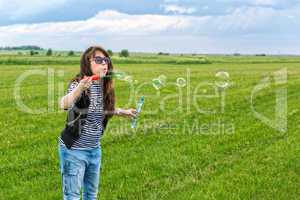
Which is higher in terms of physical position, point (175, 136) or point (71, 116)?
point (71, 116)

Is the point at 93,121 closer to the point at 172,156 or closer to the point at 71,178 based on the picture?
the point at 71,178

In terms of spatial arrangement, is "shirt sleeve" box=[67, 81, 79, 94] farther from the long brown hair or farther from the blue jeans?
the blue jeans

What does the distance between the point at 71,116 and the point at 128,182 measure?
9.91ft

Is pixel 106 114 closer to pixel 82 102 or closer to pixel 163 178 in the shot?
pixel 82 102

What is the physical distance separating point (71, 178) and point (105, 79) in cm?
122

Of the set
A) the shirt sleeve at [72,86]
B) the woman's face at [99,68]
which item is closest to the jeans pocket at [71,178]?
the shirt sleeve at [72,86]

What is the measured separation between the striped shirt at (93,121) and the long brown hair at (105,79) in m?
0.07

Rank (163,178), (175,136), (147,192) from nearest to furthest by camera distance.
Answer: (147,192) < (163,178) < (175,136)

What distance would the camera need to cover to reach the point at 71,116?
17.9 feet

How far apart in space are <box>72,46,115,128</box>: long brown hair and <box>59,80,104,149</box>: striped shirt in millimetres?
65

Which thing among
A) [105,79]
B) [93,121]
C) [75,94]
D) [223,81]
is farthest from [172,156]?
[223,81]

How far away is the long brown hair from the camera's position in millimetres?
5369

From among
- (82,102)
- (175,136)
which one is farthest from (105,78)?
(175,136)

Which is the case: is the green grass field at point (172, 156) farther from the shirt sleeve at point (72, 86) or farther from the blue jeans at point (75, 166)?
the shirt sleeve at point (72, 86)
